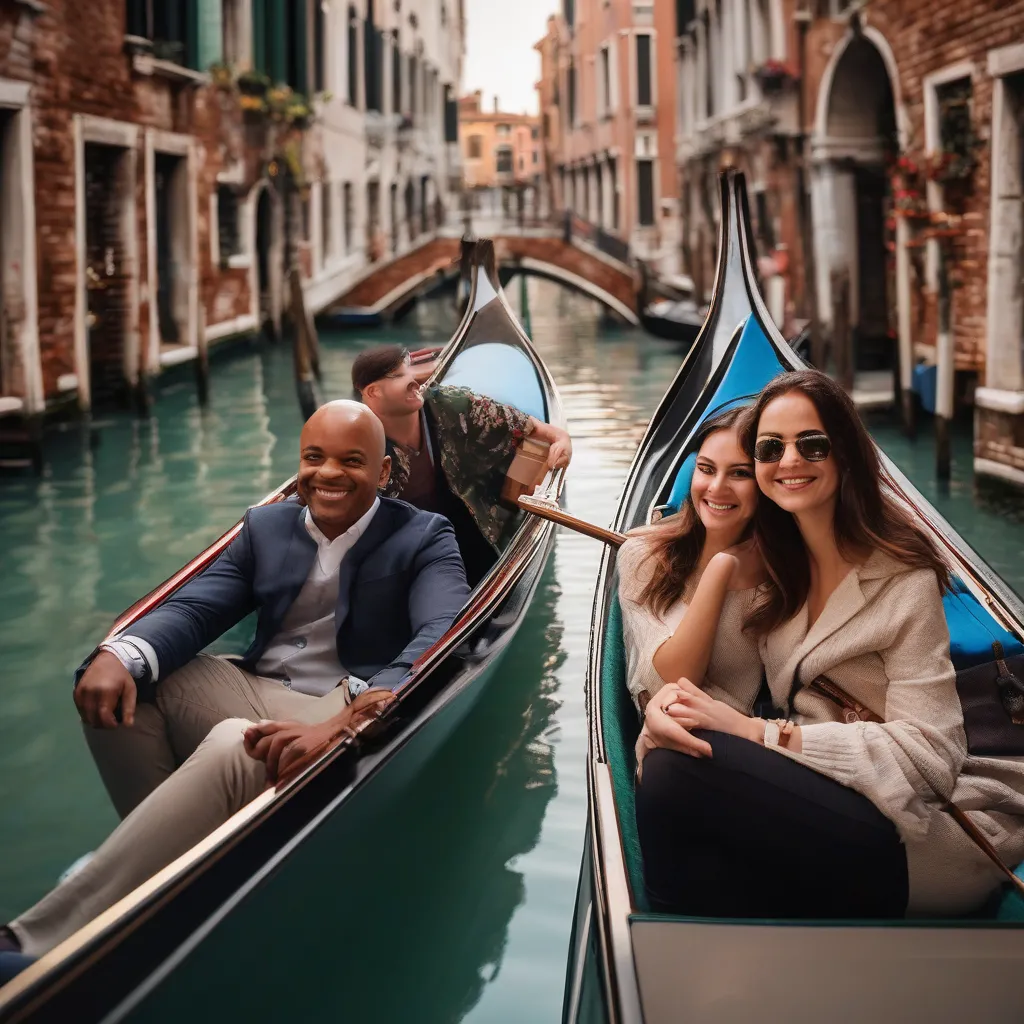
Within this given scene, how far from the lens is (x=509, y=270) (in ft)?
35.2

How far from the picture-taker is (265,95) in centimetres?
795

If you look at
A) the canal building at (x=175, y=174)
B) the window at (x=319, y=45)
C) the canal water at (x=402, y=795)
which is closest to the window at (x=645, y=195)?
the canal building at (x=175, y=174)

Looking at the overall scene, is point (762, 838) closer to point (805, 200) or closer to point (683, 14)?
point (805, 200)

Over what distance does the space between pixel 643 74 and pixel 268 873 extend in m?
12.0

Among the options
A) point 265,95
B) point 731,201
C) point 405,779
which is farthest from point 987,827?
point 265,95

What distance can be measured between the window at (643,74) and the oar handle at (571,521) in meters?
11.2

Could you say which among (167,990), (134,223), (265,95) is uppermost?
(265,95)

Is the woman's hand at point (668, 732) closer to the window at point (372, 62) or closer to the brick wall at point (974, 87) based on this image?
the brick wall at point (974, 87)

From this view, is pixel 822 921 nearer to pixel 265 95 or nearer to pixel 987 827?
pixel 987 827

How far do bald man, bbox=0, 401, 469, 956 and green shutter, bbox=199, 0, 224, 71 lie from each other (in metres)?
5.79

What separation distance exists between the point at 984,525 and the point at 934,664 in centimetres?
251

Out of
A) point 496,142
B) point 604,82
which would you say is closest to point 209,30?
point 604,82

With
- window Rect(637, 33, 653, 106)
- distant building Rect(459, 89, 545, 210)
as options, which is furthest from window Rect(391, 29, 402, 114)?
distant building Rect(459, 89, 545, 210)

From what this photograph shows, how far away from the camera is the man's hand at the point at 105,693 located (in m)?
1.24
